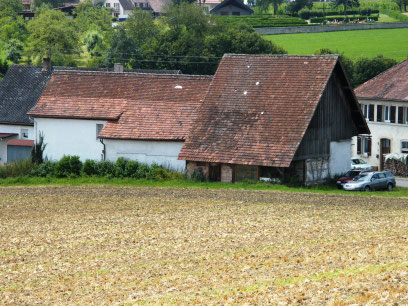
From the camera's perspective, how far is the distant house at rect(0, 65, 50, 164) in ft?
193

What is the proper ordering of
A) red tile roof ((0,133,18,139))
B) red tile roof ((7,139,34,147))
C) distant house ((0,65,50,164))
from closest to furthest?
red tile roof ((7,139,34,147)) < distant house ((0,65,50,164)) < red tile roof ((0,133,18,139))

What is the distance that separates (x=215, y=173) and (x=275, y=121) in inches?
167

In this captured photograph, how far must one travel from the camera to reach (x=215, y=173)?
47.5 meters

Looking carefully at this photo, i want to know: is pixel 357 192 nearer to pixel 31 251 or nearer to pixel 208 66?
pixel 31 251

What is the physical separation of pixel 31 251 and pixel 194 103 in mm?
25198

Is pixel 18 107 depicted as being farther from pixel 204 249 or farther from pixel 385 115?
pixel 204 249

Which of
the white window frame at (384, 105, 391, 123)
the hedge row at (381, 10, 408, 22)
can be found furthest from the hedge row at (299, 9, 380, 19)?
the white window frame at (384, 105, 391, 123)

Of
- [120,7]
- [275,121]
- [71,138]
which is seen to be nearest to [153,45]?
[71,138]

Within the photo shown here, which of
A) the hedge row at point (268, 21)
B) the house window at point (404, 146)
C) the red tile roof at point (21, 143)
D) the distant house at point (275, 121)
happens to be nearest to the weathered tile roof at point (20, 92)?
the red tile roof at point (21, 143)

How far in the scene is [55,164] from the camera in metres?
49.8

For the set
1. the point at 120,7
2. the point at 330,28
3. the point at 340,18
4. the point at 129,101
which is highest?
the point at 120,7

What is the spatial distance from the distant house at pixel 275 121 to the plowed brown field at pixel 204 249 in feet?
14.6

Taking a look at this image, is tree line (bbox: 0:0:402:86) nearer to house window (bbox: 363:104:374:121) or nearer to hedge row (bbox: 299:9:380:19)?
house window (bbox: 363:104:374:121)

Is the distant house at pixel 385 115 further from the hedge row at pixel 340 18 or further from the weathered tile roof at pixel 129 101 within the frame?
the hedge row at pixel 340 18
